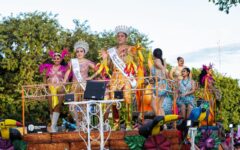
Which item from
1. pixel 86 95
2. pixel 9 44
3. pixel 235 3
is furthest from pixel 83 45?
pixel 9 44

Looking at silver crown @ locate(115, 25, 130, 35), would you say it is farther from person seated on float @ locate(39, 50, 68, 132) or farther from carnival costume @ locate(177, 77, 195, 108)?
carnival costume @ locate(177, 77, 195, 108)

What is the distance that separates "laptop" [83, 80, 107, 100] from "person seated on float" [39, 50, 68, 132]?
2.57 meters

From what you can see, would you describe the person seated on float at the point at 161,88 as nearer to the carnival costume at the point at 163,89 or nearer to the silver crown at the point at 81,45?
the carnival costume at the point at 163,89

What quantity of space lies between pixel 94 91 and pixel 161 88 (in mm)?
2550

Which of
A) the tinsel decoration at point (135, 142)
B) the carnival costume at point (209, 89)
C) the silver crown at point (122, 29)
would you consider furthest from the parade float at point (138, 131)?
the carnival costume at point (209, 89)

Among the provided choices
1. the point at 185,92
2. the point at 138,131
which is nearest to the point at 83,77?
the point at 138,131

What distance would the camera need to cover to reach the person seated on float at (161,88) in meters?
16.8

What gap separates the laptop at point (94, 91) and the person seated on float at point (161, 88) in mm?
1974

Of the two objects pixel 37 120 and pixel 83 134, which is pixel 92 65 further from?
pixel 37 120

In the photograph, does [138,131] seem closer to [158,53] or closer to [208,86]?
[158,53]

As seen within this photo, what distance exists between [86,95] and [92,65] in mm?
3055

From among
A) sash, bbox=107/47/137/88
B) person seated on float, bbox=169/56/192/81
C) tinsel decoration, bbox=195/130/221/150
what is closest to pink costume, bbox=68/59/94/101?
sash, bbox=107/47/137/88

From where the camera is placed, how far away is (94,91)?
14625mm

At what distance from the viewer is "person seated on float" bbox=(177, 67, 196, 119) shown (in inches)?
733
